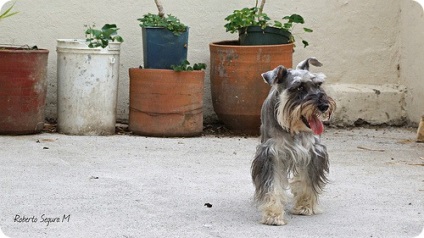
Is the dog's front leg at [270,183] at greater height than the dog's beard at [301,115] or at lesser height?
lesser

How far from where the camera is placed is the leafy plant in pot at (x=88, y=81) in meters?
7.62

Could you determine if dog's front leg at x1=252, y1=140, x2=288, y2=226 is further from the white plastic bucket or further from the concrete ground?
the white plastic bucket

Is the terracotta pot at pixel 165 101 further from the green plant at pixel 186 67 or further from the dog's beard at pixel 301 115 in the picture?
the dog's beard at pixel 301 115

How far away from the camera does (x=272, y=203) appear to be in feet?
15.8

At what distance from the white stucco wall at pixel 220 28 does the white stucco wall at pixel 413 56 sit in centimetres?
6

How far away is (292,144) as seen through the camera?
16.1ft

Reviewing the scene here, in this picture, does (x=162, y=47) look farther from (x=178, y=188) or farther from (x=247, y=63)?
(x=178, y=188)

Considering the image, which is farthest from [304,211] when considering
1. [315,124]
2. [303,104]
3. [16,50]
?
[16,50]

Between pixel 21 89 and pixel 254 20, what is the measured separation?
2.06 m

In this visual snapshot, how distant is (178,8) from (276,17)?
36.2 inches

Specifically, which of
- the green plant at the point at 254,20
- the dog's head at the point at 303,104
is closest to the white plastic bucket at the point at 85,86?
the green plant at the point at 254,20

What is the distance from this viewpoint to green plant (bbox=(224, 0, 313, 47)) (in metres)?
7.83

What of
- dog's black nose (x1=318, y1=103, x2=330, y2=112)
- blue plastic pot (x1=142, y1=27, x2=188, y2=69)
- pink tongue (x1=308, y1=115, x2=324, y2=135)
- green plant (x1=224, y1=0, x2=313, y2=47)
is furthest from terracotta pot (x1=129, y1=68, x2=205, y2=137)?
dog's black nose (x1=318, y1=103, x2=330, y2=112)

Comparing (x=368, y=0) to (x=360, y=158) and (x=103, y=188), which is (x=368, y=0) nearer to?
(x=360, y=158)
